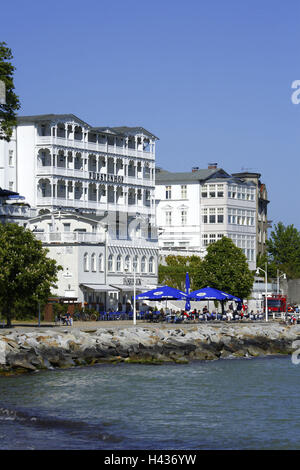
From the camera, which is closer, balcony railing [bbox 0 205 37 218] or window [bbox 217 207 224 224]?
balcony railing [bbox 0 205 37 218]

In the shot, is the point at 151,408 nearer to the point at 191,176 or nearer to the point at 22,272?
the point at 22,272

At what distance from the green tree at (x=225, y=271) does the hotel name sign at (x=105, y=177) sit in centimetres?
3103

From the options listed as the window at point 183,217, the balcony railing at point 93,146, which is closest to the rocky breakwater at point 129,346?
the balcony railing at point 93,146

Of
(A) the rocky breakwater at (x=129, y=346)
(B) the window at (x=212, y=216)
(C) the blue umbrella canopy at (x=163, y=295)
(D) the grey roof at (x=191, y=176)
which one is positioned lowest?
(A) the rocky breakwater at (x=129, y=346)

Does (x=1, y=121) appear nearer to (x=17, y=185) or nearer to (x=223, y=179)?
(x=17, y=185)

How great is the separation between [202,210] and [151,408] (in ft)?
361

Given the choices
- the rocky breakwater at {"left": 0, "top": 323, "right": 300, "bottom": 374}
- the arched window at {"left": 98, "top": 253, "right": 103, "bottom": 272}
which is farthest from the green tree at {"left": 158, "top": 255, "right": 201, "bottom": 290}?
the rocky breakwater at {"left": 0, "top": 323, "right": 300, "bottom": 374}

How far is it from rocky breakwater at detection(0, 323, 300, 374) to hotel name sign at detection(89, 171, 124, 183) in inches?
2268

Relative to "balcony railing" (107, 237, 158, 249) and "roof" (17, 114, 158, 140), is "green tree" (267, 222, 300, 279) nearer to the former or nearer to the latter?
"roof" (17, 114, 158, 140)

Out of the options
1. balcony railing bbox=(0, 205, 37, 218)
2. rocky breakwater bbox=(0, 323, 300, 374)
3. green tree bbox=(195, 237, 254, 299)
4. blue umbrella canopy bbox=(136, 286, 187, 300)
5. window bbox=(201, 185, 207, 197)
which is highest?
window bbox=(201, 185, 207, 197)

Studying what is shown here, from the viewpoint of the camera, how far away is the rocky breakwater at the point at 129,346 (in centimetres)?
4662

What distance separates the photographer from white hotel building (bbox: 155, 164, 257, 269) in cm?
14225

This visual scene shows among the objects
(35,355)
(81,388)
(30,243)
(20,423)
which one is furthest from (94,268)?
(20,423)

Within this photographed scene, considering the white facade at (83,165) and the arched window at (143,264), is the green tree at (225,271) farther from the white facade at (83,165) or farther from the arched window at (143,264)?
the white facade at (83,165)
